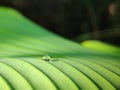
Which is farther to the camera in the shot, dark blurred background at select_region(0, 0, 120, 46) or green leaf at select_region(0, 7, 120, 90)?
dark blurred background at select_region(0, 0, 120, 46)

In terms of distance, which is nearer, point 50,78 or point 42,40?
point 50,78

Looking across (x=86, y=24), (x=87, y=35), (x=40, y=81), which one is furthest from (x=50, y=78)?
(x=86, y=24)

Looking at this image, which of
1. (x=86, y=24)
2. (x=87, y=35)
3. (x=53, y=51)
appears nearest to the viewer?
(x=53, y=51)

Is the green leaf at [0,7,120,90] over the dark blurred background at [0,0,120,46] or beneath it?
beneath

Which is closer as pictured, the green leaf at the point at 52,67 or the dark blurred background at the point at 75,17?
the green leaf at the point at 52,67

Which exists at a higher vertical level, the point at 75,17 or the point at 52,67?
the point at 75,17

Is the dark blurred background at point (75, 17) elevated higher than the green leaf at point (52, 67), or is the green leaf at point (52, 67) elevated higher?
the dark blurred background at point (75, 17)

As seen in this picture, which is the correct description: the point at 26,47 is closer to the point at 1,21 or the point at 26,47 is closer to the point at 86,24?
the point at 1,21

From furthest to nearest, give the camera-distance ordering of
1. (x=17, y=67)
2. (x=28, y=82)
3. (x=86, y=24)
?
(x=86, y=24), (x=17, y=67), (x=28, y=82)
